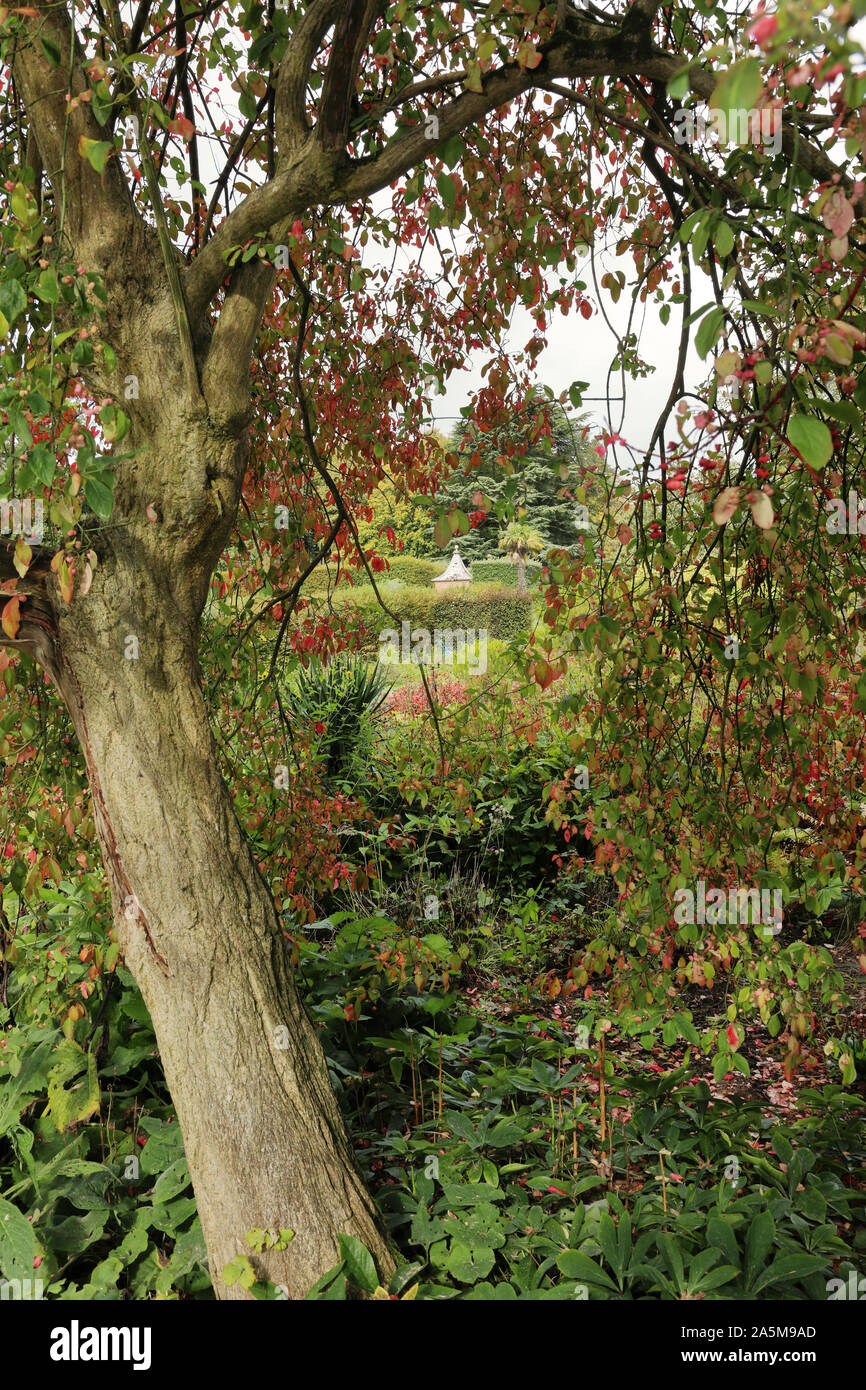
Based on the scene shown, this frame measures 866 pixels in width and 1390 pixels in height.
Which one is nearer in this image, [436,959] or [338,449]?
[436,959]

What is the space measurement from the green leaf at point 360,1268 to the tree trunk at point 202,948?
4cm

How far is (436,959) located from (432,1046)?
0.32 meters

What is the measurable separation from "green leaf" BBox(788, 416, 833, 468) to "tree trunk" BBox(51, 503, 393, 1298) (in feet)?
5.17

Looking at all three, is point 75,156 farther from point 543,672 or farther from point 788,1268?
point 788,1268

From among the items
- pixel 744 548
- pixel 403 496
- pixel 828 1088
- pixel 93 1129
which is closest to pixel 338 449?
pixel 403 496

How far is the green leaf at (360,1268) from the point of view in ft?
7.02

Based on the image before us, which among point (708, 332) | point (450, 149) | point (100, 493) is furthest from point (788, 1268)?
point (450, 149)

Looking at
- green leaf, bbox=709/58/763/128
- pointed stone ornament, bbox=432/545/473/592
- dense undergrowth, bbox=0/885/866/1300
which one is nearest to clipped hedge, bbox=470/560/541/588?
pointed stone ornament, bbox=432/545/473/592

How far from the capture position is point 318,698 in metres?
6.55

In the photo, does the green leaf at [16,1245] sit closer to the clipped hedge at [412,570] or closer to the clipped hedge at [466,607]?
the clipped hedge at [466,607]

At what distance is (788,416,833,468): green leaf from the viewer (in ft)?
3.74

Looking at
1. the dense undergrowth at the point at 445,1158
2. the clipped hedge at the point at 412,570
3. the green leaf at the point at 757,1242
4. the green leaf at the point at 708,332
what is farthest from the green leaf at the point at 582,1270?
the clipped hedge at the point at 412,570

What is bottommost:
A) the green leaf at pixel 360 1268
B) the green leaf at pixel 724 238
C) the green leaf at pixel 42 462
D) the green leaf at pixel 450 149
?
the green leaf at pixel 360 1268
